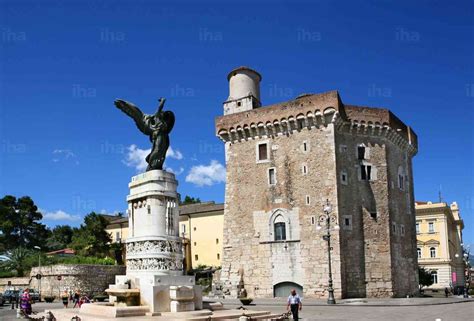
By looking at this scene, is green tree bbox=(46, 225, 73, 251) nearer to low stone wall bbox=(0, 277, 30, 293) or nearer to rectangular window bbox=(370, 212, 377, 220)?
low stone wall bbox=(0, 277, 30, 293)

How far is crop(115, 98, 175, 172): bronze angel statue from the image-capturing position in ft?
58.7

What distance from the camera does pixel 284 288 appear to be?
36625mm

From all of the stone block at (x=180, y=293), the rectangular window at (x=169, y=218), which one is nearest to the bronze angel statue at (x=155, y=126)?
the rectangular window at (x=169, y=218)

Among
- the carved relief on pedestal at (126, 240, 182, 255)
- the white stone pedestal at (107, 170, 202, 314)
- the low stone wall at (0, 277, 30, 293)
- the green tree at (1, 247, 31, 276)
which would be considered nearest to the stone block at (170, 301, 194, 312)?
the white stone pedestal at (107, 170, 202, 314)

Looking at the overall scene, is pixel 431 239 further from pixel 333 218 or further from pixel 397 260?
pixel 333 218

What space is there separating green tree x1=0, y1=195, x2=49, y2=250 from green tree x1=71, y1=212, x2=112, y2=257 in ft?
32.8

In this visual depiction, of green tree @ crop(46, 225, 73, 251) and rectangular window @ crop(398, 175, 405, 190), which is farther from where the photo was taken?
green tree @ crop(46, 225, 73, 251)

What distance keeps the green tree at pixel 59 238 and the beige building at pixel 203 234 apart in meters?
26.4

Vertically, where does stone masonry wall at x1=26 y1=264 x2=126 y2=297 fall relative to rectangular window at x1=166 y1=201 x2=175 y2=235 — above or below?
below

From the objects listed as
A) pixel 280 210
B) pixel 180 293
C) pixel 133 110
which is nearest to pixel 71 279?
pixel 280 210

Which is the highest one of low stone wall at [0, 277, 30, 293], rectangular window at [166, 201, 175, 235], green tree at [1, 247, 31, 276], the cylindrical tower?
the cylindrical tower

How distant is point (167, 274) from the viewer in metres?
16.2

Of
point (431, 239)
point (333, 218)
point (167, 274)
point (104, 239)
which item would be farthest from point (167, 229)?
point (431, 239)

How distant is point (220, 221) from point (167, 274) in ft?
133
